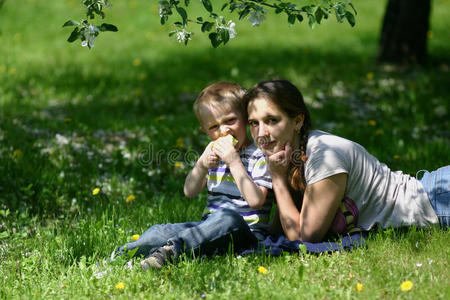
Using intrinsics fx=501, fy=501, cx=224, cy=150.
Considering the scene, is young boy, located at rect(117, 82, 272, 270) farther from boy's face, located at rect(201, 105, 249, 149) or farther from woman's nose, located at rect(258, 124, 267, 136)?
woman's nose, located at rect(258, 124, 267, 136)

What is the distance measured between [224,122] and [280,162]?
46cm

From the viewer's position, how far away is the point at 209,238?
2.84 meters

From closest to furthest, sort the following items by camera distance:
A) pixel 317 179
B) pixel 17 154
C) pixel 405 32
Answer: pixel 317 179, pixel 17 154, pixel 405 32

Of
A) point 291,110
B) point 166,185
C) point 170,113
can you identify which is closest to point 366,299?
point 291,110

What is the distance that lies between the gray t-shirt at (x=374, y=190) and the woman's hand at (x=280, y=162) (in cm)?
12

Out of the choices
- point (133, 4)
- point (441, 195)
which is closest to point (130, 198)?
point (441, 195)

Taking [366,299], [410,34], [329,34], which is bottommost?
[366,299]

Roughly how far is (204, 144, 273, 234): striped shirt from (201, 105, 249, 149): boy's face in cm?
12

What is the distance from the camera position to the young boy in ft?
9.32

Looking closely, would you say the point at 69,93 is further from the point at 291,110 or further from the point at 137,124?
the point at 291,110

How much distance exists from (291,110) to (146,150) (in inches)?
82.4

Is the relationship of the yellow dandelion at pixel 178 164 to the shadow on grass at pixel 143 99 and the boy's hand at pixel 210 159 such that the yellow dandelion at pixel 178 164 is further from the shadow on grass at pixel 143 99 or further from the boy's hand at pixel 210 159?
the boy's hand at pixel 210 159

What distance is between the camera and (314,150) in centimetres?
290

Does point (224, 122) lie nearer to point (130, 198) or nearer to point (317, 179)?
point (317, 179)
